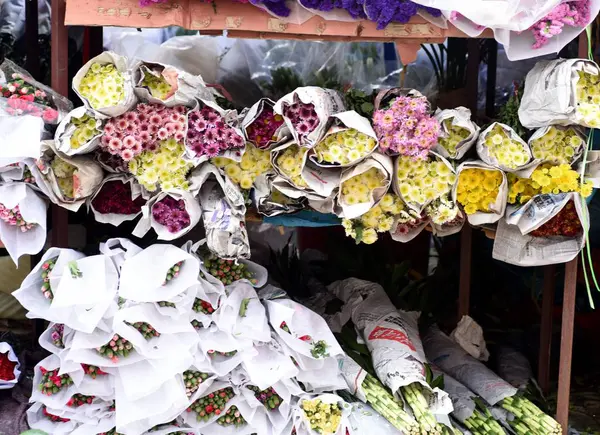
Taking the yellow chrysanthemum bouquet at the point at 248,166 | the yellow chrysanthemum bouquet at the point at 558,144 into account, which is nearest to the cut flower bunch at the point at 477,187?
the yellow chrysanthemum bouquet at the point at 558,144

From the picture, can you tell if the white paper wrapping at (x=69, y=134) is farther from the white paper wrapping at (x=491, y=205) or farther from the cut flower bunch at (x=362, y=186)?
the white paper wrapping at (x=491, y=205)

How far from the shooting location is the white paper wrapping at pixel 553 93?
2.08m

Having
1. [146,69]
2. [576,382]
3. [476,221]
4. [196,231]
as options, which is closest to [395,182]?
[476,221]

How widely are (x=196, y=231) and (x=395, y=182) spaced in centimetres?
133

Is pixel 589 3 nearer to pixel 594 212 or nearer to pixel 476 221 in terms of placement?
pixel 476 221

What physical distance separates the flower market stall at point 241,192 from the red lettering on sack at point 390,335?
0.61ft

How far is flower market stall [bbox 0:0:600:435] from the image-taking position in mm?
2076

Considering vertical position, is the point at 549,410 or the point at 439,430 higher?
the point at 439,430

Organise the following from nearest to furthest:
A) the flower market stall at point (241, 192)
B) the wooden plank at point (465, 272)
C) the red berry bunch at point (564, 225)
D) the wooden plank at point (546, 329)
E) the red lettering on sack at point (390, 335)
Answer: the flower market stall at point (241, 192) < the red berry bunch at point (564, 225) < the red lettering on sack at point (390, 335) < the wooden plank at point (546, 329) < the wooden plank at point (465, 272)

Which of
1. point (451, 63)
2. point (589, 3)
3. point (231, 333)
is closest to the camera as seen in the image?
point (589, 3)

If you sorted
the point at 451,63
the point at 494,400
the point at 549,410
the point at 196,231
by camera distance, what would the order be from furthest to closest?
the point at 451,63 → the point at 196,231 → the point at 549,410 → the point at 494,400

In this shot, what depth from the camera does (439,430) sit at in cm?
233

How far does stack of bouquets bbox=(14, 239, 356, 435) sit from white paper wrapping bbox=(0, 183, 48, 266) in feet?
0.25

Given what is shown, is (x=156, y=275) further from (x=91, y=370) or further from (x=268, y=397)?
(x=268, y=397)
